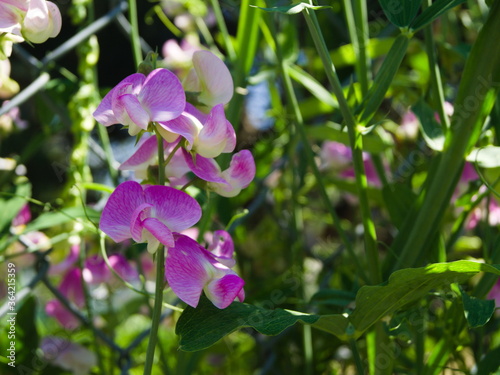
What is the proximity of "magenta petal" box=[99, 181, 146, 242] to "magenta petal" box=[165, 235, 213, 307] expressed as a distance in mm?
32

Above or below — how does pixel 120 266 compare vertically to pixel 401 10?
below

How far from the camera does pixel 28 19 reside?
0.42m

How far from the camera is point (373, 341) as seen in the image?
2.03 ft

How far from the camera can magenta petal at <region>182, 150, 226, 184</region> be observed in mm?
434

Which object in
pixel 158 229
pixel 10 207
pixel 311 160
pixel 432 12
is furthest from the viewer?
pixel 10 207

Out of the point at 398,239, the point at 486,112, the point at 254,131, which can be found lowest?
the point at 254,131

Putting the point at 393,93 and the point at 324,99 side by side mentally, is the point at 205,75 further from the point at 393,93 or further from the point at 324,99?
the point at 393,93

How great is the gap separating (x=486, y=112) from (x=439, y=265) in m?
0.21

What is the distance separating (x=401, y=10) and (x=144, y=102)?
0.23 metres

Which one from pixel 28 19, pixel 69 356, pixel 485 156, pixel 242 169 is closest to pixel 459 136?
pixel 485 156

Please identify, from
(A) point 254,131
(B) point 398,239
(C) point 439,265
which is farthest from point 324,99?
(A) point 254,131

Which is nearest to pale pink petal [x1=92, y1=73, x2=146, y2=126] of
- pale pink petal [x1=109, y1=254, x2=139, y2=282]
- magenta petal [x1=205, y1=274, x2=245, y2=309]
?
magenta petal [x1=205, y1=274, x2=245, y2=309]

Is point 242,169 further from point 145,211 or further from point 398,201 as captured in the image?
point 398,201

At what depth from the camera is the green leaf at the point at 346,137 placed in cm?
74
